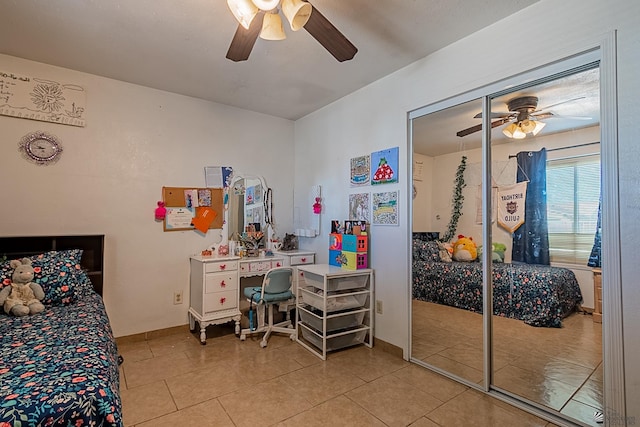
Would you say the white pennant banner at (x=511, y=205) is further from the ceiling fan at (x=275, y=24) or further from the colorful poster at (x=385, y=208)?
the ceiling fan at (x=275, y=24)

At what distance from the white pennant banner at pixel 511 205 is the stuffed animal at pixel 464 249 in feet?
0.85

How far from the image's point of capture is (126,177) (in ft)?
10.2

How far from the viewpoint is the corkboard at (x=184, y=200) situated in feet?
10.8

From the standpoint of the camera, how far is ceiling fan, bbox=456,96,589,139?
6.84 ft

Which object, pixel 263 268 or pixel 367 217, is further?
pixel 263 268

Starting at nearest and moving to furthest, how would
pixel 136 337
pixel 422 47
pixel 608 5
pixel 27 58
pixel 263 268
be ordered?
pixel 608 5, pixel 422 47, pixel 27 58, pixel 136 337, pixel 263 268

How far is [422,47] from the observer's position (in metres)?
2.46

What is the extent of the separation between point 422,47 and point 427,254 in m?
Result: 1.66

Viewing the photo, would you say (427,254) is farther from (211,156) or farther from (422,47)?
(211,156)

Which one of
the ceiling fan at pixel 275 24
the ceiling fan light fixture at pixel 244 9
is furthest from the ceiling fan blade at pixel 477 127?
the ceiling fan light fixture at pixel 244 9

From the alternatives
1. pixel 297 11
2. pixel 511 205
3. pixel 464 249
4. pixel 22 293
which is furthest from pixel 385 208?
pixel 22 293

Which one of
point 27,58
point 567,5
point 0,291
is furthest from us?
point 27,58

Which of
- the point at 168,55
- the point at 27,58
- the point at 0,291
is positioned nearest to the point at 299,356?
the point at 0,291

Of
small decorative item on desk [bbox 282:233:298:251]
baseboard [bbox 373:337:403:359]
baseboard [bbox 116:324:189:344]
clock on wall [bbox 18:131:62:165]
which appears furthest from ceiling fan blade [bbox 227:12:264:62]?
baseboard [bbox 116:324:189:344]
